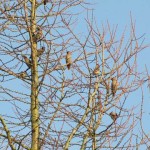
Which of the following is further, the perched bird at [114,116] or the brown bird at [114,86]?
the brown bird at [114,86]

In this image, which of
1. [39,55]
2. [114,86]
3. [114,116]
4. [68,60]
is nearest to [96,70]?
[114,86]

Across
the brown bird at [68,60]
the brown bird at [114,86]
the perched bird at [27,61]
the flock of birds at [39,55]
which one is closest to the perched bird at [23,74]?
the flock of birds at [39,55]

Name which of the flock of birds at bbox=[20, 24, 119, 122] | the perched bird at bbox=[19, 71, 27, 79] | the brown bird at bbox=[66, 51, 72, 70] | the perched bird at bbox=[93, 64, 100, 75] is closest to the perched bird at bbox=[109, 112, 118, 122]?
the flock of birds at bbox=[20, 24, 119, 122]

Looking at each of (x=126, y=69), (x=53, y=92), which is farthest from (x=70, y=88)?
(x=126, y=69)

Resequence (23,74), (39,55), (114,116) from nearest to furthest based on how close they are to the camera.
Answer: (114,116), (23,74), (39,55)

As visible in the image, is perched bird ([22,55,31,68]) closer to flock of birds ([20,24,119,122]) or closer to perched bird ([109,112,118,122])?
flock of birds ([20,24,119,122])

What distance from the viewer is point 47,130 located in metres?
8.88

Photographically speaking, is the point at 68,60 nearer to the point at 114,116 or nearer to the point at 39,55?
the point at 39,55

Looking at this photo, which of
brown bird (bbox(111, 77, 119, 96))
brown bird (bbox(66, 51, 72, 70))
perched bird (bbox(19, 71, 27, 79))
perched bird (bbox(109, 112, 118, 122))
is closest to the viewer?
perched bird (bbox(109, 112, 118, 122))

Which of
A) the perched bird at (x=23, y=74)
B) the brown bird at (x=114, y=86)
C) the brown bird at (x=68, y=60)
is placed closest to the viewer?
the brown bird at (x=114, y=86)

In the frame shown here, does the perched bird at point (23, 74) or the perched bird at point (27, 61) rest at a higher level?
the perched bird at point (27, 61)

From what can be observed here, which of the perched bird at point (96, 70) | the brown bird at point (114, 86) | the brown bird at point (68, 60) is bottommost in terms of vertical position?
the brown bird at point (114, 86)

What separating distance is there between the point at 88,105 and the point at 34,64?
1.10 m

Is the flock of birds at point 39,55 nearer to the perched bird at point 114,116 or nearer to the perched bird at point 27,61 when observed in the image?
the perched bird at point 27,61
